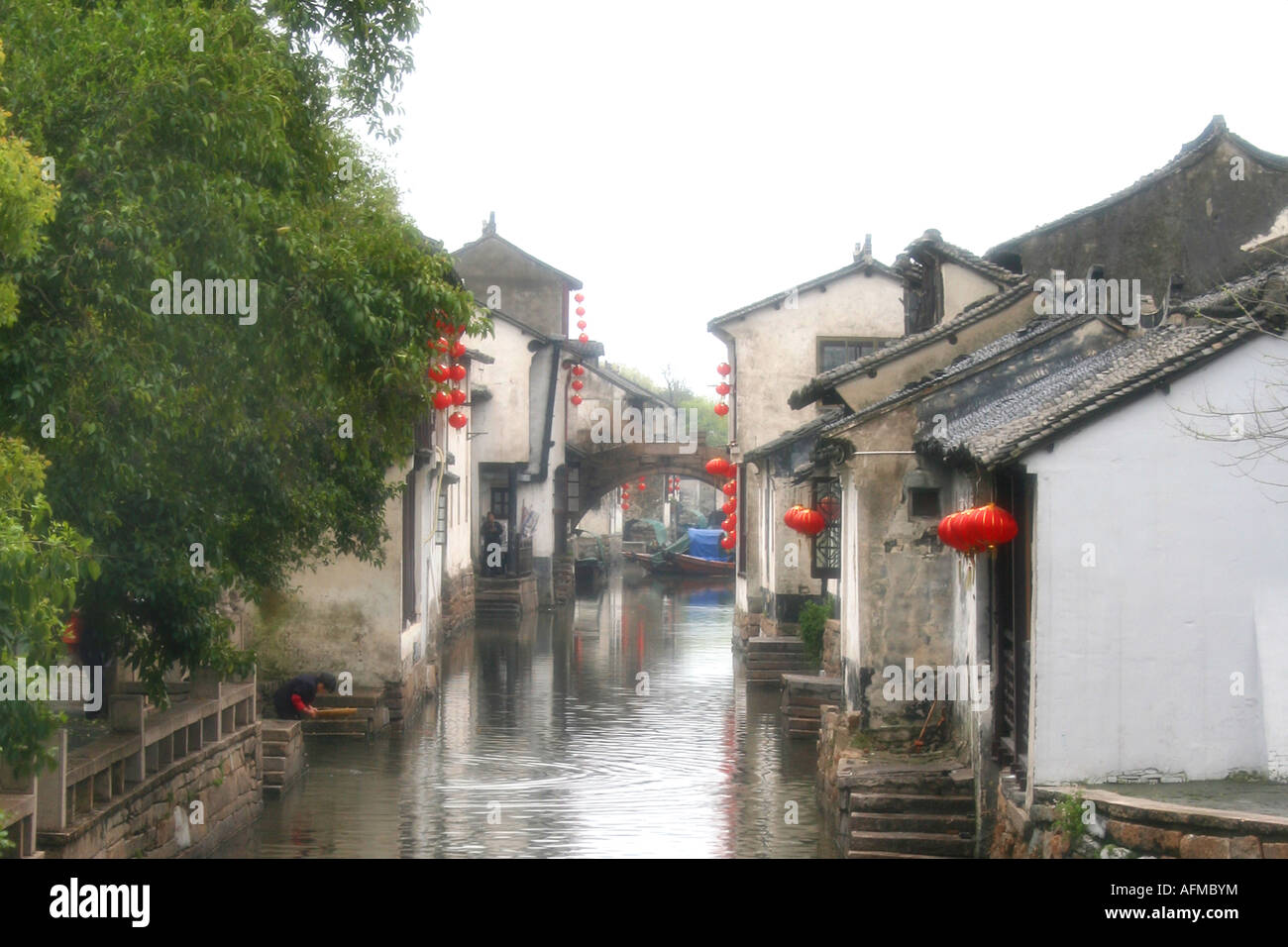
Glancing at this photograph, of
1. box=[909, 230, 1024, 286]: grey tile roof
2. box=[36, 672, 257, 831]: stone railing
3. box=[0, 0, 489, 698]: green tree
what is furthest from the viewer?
box=[909, 230, 1024, 286]: grey tile roof

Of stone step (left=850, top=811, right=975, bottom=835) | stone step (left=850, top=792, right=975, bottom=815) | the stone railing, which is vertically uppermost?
the stone railing

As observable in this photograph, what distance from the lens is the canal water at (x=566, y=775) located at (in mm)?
13992

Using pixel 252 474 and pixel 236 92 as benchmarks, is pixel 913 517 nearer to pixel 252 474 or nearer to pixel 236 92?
pixel 252 474

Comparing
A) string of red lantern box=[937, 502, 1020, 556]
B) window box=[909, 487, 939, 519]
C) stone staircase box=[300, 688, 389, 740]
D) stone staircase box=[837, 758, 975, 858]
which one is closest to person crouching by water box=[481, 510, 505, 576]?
stone staircase box=[300, 688, 389, 740]

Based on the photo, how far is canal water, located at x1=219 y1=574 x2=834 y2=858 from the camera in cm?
1399

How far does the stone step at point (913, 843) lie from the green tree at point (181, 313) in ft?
17.6

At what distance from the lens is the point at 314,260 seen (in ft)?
37.9

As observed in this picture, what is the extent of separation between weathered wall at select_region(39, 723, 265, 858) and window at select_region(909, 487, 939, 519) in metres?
6.78

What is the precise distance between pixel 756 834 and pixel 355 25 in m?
8.18

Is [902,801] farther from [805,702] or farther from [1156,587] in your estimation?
[805,702]

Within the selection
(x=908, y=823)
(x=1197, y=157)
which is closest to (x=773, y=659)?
(x=1197, y=157)

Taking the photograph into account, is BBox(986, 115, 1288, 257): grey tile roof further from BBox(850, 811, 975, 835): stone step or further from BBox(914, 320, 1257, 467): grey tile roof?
BBox(850, 811, 975, 835): stone step

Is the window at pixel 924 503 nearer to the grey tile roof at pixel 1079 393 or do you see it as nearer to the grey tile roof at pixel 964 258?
→ the grey tile roof at pixel 1079 393

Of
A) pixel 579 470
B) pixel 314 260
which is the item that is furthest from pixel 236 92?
pixel 579 470
